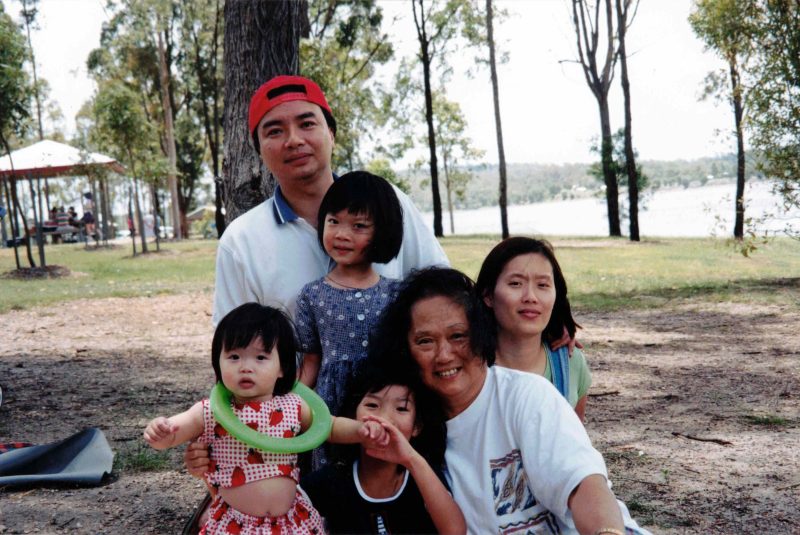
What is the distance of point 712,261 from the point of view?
16.6 m

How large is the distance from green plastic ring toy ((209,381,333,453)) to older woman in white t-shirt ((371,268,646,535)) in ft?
0.97

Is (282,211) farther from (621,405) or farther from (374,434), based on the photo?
(621,405)

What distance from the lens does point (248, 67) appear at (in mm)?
4918

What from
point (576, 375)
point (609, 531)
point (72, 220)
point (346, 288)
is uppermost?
point (72, 220)

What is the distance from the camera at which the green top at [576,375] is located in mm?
3026

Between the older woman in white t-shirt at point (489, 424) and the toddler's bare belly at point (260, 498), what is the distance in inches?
21.7

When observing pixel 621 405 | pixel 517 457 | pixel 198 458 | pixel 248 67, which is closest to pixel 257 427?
pixel 198 458

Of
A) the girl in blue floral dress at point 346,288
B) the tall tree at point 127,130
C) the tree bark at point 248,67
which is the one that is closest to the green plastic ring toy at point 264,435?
the girl in blue floral dress at point 346,288

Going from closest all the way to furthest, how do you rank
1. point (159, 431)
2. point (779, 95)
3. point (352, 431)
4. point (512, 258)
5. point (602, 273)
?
point (159, 431) → point (352, 431) → point (512, 258) → point (779, 95) → point (602, 273)

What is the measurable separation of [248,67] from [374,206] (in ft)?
8.12

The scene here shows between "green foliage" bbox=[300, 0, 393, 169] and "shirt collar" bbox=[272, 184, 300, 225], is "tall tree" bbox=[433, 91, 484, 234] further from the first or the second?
"shirt collar" bbox=[272, 184, 300, 225]

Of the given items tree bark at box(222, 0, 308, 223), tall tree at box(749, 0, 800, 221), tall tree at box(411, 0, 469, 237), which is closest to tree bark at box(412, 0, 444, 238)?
tall tree at box(411, 0, 469, 237)

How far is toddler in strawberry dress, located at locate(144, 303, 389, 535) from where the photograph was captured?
2.54 m

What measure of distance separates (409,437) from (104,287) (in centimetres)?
1294
